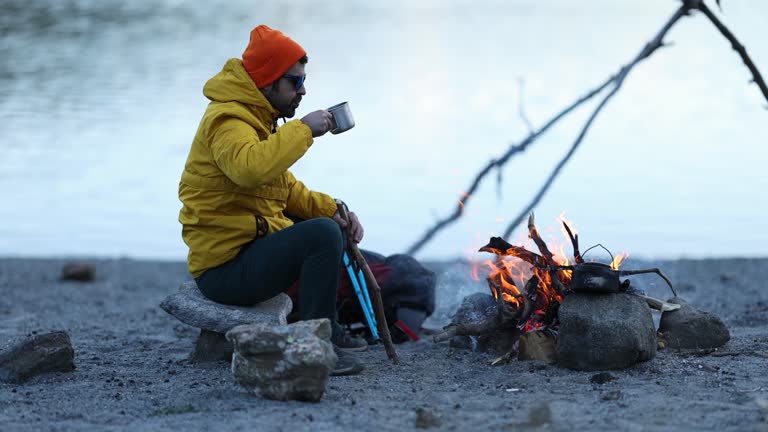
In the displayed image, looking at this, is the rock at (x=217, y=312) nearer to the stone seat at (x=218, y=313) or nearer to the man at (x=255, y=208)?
the stone seat at (x=218, y=313)

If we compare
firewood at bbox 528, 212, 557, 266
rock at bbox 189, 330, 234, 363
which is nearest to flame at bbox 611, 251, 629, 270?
firewood at bbox 528, 212, 557, 266

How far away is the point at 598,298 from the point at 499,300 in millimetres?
624

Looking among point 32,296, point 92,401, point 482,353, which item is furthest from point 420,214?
point 92,401

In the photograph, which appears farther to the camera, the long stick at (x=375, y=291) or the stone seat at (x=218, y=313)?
the long stick at (x=375, y=291)

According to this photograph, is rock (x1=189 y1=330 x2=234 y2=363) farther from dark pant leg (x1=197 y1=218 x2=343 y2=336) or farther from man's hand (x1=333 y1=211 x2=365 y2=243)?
man's hand (x1=333 y1=211 x2=365 y2=243)

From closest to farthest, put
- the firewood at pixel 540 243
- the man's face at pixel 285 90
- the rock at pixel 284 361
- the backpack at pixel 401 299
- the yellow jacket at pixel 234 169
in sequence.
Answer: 1. the rock at pixel 284 361
2. the yellow jacket at pixel 234 169
3. the man's face at pixel 285 90
4. the firewood at pixel 540 243
5. the backpack at pixel 401 299

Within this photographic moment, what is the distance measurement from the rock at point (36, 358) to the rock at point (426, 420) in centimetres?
215

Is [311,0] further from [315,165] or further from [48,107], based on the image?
[315,165]

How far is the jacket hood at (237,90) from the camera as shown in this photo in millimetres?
4926

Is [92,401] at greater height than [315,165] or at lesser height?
lesser

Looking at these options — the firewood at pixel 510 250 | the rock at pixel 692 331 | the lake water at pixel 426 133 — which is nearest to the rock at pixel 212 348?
the firewood at pixel 510 250

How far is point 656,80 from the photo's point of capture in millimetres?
20609

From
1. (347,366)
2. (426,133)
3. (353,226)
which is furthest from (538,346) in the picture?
(426,133)

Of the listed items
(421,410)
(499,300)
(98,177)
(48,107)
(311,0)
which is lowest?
(421,410)
